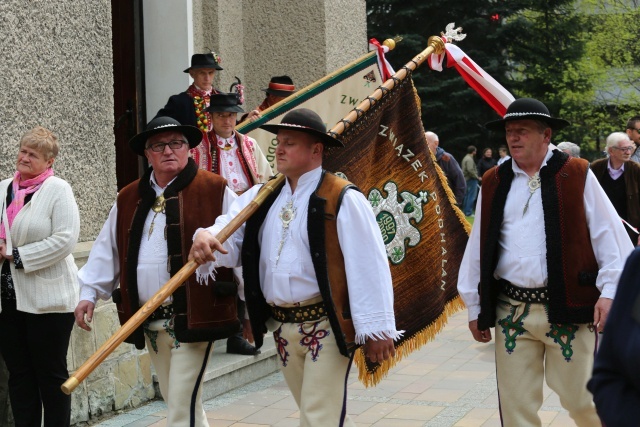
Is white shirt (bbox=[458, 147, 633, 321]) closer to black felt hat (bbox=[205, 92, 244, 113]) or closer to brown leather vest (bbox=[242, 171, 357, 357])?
brown leather vest (bbox=[242, 171, 357, 357])

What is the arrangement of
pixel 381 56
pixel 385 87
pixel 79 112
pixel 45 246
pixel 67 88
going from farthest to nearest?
pixel 381 56
pixel 79 112
pixel 67 88
pixel 385 87
pixel 45 246

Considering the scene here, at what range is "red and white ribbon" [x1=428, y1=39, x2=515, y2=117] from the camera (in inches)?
231

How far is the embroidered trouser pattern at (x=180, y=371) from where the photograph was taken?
484 cm

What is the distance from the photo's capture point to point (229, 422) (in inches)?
261

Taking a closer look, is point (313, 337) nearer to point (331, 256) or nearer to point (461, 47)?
point (331, 256)

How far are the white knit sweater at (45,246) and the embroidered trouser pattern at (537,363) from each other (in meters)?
2.38

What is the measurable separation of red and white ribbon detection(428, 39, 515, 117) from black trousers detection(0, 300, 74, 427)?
8.91 feet

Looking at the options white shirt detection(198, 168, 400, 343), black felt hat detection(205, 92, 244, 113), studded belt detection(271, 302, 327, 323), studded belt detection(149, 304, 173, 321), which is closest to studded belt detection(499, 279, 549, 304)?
white shirt detection(198, 168, 400, 343)

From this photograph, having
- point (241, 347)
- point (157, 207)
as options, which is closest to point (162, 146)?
point (157, 207)

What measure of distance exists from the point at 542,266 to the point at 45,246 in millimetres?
2634

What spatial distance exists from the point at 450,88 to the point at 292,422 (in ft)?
79.8

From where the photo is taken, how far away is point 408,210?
20.3 ft

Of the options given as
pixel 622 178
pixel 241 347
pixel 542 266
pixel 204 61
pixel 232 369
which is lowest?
pixel 232 369

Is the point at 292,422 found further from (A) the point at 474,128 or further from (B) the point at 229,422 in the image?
(A) the point at 474,128
